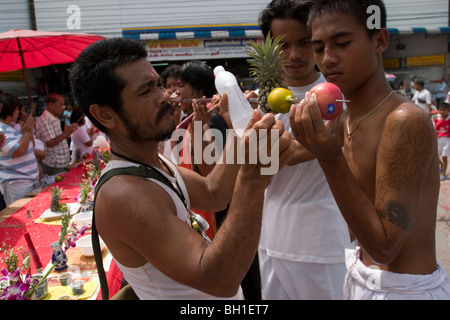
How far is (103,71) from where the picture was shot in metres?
1.62

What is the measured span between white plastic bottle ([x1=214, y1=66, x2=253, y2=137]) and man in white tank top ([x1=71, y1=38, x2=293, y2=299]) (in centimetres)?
46

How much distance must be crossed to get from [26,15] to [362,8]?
18578mm

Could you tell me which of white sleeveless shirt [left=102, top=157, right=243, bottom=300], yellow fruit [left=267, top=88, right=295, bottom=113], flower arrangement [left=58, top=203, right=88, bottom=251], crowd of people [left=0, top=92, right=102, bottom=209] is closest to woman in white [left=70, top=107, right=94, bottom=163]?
crowd of people [left=0, top=92, right=102, bottom=209]

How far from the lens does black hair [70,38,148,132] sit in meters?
1.63

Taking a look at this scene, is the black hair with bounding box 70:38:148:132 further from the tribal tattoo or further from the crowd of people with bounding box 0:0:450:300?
the tribal tattoo

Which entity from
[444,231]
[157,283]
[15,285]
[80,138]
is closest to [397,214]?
[157,283]

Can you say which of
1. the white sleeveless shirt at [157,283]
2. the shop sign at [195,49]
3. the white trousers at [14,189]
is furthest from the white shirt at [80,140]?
the shop sign at [195,49]

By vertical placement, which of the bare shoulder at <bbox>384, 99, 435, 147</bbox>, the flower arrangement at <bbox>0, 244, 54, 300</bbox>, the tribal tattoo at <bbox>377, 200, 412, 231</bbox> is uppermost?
the bare shoulder at <bbox>384, 99, 435, 147</bbox>

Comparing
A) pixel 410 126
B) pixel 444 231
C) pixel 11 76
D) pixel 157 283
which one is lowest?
pixel 444 231

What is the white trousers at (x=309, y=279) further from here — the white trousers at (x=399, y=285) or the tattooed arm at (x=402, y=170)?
the tattooed arm at (x=402, y=170)

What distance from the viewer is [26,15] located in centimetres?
1611

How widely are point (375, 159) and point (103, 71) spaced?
53.9 inches

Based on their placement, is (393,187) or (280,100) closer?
(393,187)

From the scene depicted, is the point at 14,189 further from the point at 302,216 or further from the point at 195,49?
the point at 195,49
